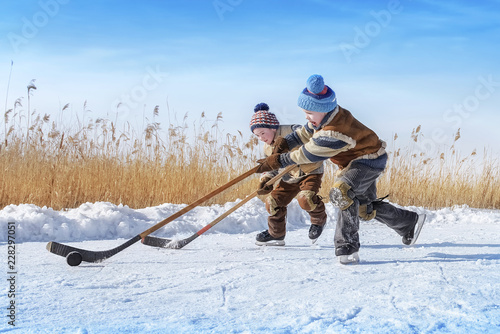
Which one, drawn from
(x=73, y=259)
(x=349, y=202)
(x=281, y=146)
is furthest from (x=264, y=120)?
(x=73, y=259)

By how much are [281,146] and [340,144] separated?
62cm

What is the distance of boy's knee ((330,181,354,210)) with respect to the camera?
3.48 m

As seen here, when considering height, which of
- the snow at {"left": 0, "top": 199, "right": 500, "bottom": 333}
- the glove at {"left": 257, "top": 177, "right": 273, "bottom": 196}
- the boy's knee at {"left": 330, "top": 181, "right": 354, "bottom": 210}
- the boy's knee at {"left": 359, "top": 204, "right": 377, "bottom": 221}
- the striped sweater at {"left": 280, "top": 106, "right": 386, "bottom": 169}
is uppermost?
the striped sweater at {"left": 280, "top": 106, "right": 386, "bottom": 169}

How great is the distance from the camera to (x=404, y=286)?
2.96 meters

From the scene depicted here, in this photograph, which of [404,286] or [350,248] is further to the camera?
[350,248]

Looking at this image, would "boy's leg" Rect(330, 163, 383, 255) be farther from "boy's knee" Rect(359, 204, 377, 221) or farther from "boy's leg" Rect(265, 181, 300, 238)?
"boy's leg" Rect(265, 181, 300, 238)

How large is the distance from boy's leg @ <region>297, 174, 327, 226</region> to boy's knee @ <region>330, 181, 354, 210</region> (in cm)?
60

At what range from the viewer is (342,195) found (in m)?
3.48

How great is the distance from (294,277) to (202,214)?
2.49 meters

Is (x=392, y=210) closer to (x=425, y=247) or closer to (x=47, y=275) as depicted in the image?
(x=425, y=247)

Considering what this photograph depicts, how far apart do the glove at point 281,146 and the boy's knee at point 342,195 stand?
0.57 m

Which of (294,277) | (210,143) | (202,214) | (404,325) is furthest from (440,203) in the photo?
(404,325)

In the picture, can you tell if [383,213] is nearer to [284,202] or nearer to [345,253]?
[345,253]

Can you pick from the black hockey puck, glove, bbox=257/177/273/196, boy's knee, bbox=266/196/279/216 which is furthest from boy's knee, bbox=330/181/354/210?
the black hockey puck
